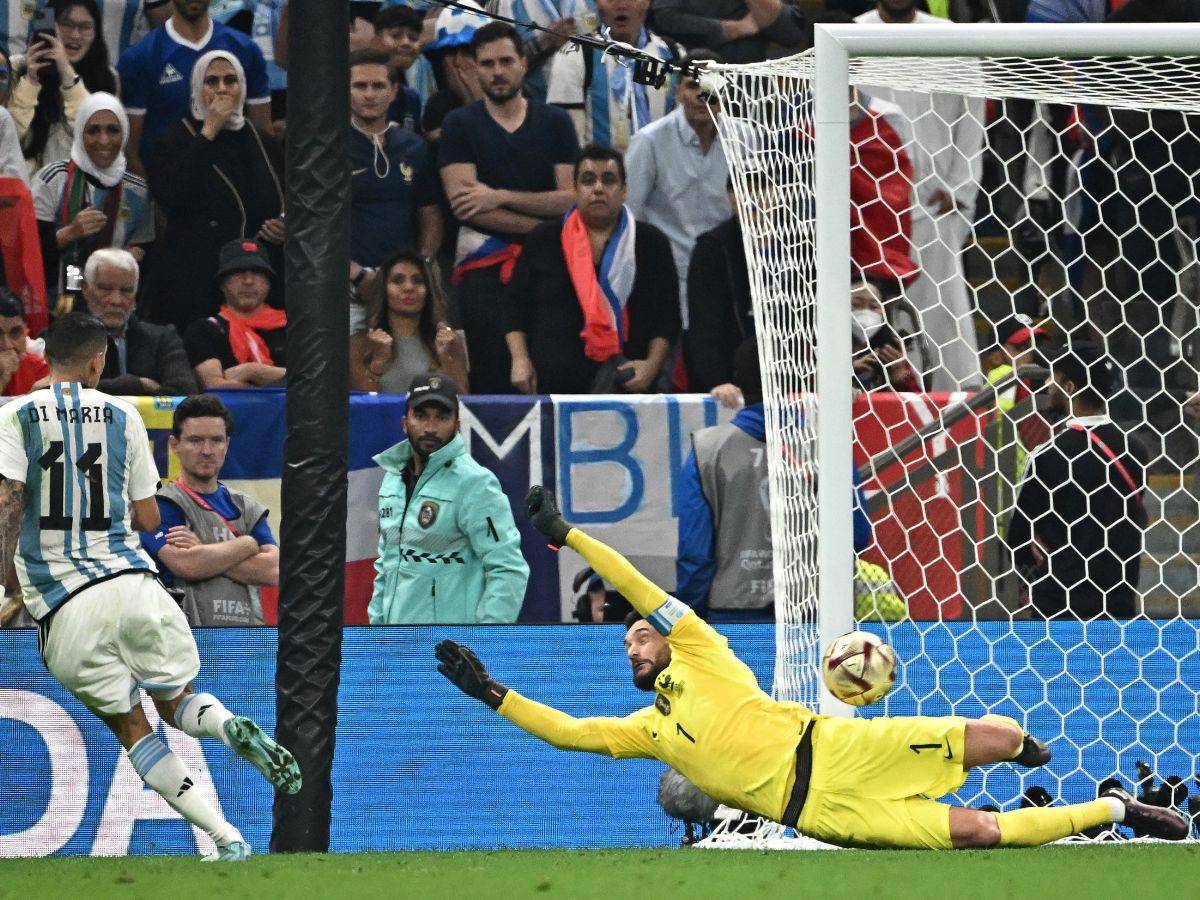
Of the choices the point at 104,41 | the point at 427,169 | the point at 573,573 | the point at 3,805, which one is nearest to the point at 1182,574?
the point at 573,573

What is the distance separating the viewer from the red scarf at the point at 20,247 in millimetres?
8992

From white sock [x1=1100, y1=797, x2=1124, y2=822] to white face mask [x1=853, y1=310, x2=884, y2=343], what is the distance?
292 centimetres

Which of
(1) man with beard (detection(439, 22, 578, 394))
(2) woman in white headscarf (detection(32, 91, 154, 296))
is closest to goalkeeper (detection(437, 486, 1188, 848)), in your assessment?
(1) man with beard (detection(439, 22, 578, 394))

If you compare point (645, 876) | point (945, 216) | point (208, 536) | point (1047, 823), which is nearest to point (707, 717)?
point (645, 876)

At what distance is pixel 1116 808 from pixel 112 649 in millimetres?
3341

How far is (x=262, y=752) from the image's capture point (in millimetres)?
5473

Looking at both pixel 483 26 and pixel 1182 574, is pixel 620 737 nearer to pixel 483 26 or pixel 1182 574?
pixel 1182 574

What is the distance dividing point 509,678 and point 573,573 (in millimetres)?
1408

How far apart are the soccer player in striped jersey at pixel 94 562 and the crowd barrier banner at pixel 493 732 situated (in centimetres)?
98

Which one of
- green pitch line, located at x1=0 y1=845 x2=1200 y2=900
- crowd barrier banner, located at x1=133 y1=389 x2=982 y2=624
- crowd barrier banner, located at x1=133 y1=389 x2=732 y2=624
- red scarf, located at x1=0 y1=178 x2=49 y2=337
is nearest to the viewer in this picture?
green pitch line, located at x1=0 y1=845 x2=1200 y2=900

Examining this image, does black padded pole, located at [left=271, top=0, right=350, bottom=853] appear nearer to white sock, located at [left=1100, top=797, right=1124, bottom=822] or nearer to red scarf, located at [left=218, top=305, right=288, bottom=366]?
white sock, located at [left=1100, top=797, right=1124, bottom=822]

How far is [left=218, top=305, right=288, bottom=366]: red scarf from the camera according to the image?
8859mm

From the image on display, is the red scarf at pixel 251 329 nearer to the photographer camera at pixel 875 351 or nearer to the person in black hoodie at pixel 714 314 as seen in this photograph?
the person in black hoodie at pixel 714 314

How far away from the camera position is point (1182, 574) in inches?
321
